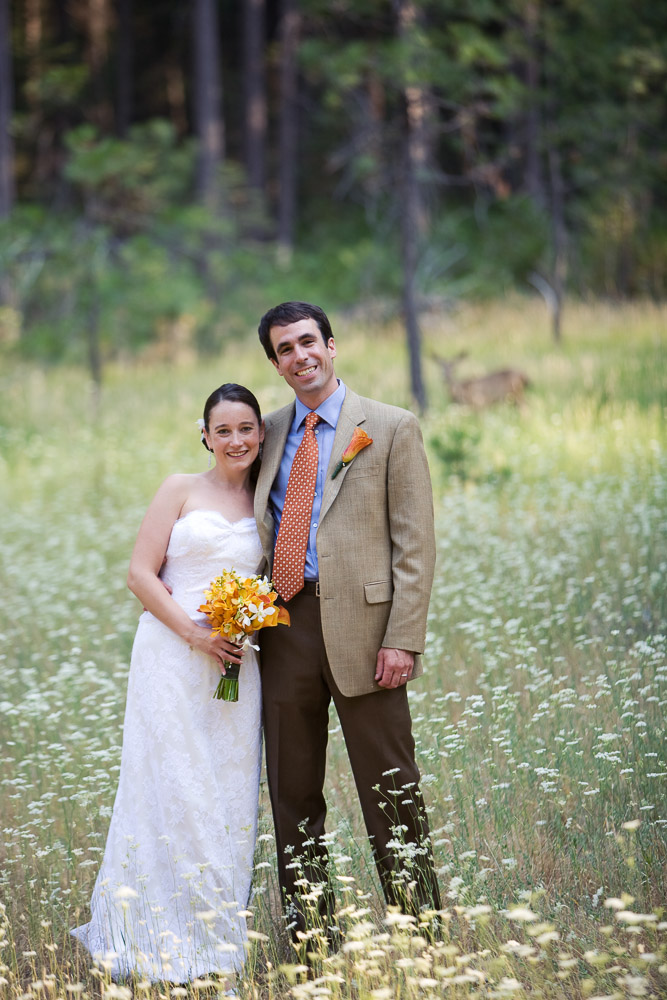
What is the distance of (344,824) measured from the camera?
415 centimetres

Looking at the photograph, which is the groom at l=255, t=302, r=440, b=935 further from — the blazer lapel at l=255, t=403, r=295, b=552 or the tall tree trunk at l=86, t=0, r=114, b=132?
the tall tree trunk at l=86, t=0, r=114, b=132

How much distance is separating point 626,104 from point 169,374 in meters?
7.87

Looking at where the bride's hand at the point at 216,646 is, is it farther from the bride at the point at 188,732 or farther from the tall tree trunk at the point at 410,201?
the tall tree trunk at the point at 410,201

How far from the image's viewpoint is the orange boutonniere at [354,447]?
3.68 metres

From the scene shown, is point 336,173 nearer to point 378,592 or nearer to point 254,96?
point 254,96

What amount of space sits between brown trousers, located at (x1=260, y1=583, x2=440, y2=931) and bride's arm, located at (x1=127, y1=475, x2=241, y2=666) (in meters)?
0.23

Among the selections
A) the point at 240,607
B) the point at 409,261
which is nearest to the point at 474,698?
the point at 240,607

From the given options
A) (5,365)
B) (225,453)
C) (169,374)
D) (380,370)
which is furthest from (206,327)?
(225,453)

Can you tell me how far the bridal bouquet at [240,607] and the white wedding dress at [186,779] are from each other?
31 cm

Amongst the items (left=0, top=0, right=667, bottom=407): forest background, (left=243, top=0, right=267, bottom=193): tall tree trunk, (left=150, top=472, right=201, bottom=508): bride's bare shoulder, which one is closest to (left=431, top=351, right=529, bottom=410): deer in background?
(left=0, top=0, right=667, bottom=407): forest background

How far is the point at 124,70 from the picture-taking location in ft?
92.5

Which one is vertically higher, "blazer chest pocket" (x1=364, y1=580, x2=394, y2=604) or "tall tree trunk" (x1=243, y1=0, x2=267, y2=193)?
"tall tree trunk" (x1=243, y1=0, x2=267, y2=193)

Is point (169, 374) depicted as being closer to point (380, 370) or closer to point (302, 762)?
point (380, 370)

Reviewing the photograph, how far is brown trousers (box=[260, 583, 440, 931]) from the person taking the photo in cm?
365
